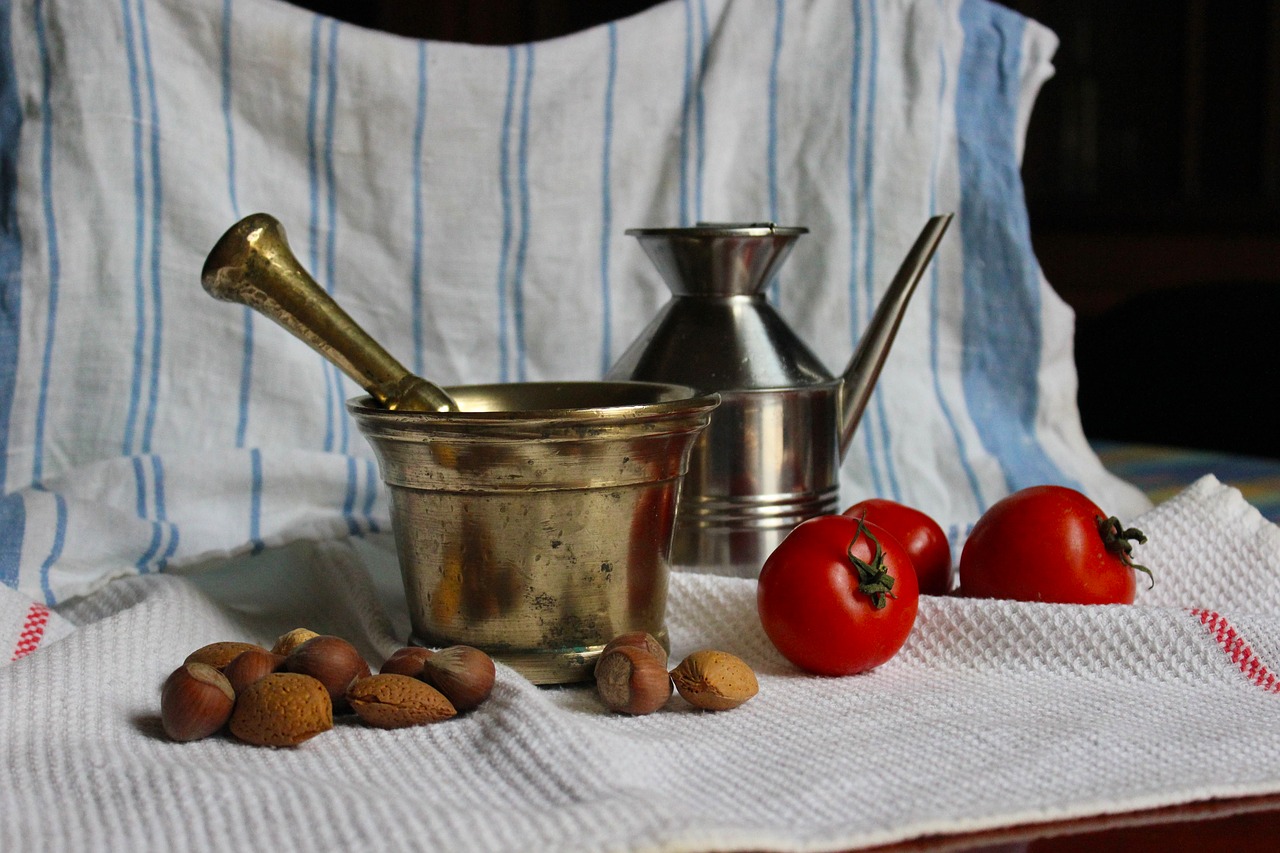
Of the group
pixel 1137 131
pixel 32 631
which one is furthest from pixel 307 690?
pixel 1137 131

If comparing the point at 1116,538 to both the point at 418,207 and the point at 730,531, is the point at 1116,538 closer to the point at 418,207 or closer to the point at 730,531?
the point at 730,531

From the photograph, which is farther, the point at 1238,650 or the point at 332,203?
the point at 332,203

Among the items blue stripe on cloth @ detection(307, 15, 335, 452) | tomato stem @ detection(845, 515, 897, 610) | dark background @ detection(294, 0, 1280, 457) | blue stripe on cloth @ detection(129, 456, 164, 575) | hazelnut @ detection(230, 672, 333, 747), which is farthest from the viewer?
dark background @ detection(294, 0, 1280, 457)

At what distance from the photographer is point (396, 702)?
74 centimetres

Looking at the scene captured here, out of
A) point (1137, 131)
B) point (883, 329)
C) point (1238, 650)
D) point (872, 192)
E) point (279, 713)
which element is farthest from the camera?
point (1137, 131)

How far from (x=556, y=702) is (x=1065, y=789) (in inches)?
11.5

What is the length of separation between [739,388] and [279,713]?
423 millimetres

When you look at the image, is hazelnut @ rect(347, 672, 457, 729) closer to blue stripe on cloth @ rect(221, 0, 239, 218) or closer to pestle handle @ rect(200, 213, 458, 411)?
pestle handle @ rect(200, 213, 458, 411)

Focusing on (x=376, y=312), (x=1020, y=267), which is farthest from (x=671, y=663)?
(x=1020, y=267)

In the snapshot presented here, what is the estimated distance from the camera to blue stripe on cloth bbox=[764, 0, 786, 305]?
143cm

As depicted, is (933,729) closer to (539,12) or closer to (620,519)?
(620,519)

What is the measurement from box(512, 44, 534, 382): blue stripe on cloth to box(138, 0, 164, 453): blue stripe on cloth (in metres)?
0.33

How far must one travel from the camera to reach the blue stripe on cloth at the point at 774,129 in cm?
143

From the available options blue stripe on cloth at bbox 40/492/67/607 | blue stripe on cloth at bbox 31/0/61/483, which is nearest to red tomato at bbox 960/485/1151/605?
blue stripe on cloth at bbox 40/492/67/607
